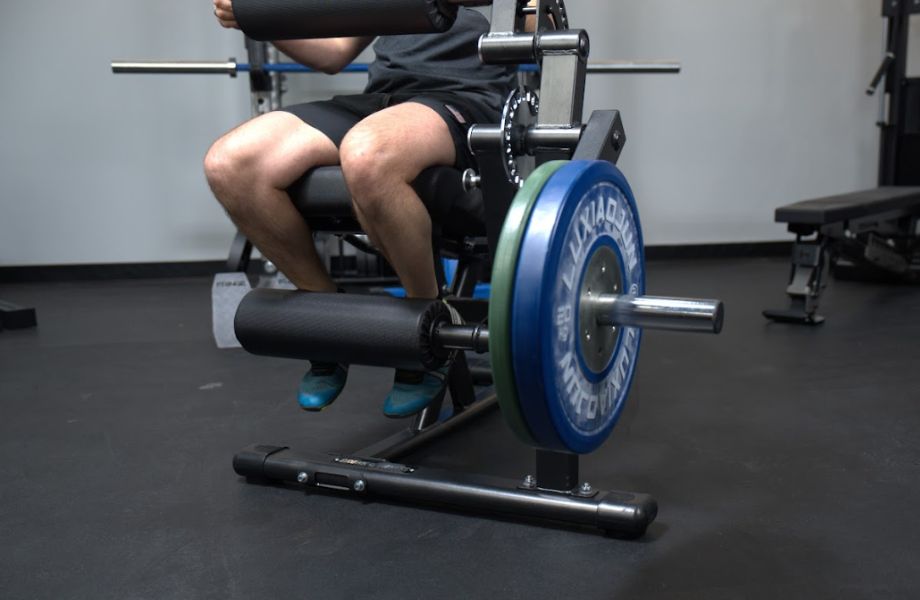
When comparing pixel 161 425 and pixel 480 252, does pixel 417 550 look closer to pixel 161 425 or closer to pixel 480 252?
pixel 480 252

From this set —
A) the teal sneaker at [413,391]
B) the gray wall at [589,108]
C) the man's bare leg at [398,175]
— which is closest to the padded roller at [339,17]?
the man's bare leg at [398,175]

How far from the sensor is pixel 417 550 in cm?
131

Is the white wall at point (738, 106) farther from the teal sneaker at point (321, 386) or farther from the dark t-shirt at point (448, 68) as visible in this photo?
the teal sneaker at point (321, 386)

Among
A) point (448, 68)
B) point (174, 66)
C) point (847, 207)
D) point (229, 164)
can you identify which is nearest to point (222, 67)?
point (174, 66)

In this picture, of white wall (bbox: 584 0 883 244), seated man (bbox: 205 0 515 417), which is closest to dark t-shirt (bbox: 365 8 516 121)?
seated man (bbox: 205 0 515 417)

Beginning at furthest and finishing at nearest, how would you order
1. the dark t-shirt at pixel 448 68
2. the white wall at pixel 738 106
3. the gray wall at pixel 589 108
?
the white wall at pixel 738 106, the gray wall at pixel 589 108, the dark t-shirt at pixel 448 68

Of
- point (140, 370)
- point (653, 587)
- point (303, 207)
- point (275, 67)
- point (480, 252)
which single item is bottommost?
point (140, 370)

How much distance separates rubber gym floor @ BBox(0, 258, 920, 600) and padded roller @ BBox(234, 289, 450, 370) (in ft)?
0.90

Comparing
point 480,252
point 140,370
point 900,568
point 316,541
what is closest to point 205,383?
point 140,370

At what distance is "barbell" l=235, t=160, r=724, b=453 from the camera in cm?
101

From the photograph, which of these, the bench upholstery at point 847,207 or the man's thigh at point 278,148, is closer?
the man's thigh at point 278,148

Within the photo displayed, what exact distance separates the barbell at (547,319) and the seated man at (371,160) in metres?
0.12

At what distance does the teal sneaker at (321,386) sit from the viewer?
1528mm

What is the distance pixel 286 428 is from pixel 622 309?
1.03 metres
